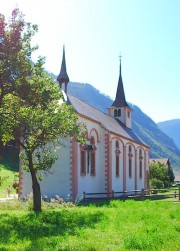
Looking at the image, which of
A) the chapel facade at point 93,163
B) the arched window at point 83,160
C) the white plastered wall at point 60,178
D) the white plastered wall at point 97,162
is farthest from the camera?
the white plastered wall at point 97,162

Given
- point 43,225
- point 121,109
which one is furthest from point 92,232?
point 121,109

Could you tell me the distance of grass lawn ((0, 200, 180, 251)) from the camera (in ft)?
33.6

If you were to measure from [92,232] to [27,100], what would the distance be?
6.84 m

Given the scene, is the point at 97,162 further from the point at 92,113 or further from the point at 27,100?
the point at 27,100

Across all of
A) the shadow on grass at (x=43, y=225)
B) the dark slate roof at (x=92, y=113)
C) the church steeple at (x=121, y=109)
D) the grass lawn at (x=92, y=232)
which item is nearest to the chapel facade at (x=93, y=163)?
the dark slate roof at (x=92, y=113)

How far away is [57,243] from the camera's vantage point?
10438 mm

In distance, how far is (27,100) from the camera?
54.5 feet

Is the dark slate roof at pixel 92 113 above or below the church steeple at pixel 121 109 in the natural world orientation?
below

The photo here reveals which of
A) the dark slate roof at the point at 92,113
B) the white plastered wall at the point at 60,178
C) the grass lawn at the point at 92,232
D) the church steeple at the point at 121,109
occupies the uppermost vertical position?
the church steeple at the point at 121,109

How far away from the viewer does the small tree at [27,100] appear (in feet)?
52.7

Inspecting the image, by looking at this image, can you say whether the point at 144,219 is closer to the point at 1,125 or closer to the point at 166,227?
the point at 166,227

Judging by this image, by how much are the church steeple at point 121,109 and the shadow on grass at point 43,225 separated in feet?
127

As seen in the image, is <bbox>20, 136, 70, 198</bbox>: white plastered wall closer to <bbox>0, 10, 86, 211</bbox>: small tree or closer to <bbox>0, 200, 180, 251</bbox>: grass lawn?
<bbox>0, 10, 86, 211</bbox>: small tree

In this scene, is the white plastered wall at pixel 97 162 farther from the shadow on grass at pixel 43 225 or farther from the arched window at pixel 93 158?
the shadow on grass at pixel 43 225
